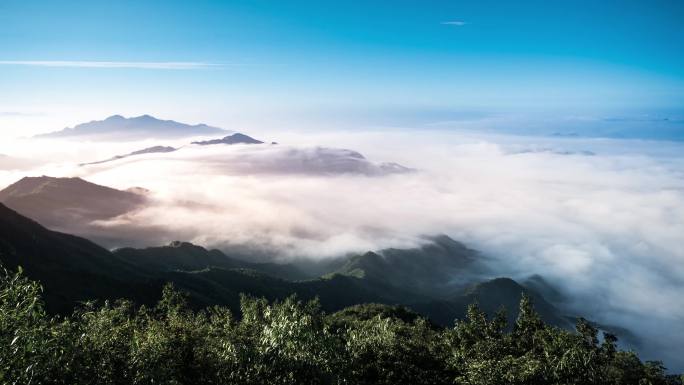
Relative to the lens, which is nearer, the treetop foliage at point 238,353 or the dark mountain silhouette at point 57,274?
the treetop foliage at point 238,353

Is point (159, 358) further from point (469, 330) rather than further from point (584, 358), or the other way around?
point (469, 330)

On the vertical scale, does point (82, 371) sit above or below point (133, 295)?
above

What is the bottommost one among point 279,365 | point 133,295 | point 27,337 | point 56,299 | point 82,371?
point 133,295

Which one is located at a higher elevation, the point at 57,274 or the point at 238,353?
the point at 238,353

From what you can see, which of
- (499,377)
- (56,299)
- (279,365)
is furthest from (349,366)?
(56,299)

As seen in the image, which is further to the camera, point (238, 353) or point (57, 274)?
point (57, 274)

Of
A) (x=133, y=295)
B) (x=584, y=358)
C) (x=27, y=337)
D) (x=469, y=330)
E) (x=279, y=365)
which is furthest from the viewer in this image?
(x=133, y=295)

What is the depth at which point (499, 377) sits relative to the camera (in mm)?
33938

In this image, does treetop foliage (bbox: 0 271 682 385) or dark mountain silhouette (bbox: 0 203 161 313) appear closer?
treetop foliage (bbox: 0 271 682 385)

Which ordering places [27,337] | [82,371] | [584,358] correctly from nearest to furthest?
[27,337]
[82,371]
[584,358]

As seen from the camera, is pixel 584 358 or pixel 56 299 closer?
pixel 584 358

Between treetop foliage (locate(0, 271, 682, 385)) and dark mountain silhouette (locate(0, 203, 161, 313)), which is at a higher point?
treetop foliage (locate(0, 271, 682, 385))

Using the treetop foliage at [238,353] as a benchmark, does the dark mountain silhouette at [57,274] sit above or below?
below

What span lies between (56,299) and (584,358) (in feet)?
493
